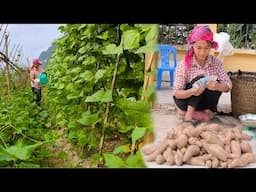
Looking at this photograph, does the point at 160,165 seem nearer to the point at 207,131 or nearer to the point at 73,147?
the point at 207,131

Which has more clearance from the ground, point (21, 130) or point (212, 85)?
point (212, 85)

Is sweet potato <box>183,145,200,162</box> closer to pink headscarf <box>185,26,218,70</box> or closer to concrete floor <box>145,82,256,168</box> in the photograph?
concrete floor <box>145,82,256,168</box>

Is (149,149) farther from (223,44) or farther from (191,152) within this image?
(223,44)

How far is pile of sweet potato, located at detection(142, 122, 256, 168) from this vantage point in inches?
31.2

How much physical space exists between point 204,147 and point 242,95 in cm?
14

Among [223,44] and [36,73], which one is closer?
[223,44]

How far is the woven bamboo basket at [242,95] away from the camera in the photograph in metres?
0.84

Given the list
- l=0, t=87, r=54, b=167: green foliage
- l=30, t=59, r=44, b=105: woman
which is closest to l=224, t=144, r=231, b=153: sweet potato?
l=0, t=87, r=54, b=167: green foliage

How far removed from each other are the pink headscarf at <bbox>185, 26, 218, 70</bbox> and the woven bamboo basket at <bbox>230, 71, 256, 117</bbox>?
0.08 m

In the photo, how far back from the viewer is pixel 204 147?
819 millimetres

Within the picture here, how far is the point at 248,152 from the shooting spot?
0.82m

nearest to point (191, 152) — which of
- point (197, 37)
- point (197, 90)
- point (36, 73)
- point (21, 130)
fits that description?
point (197, 90)

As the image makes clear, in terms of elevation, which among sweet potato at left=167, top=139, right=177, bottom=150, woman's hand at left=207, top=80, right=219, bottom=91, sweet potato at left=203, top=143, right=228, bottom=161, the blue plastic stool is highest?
the blue plastic stool

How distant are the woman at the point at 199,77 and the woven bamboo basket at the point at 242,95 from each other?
0.8 inches
